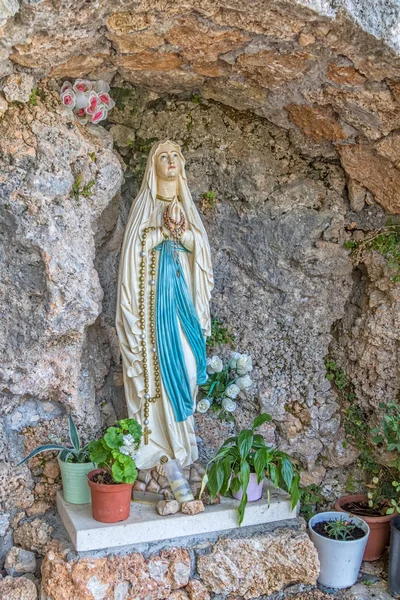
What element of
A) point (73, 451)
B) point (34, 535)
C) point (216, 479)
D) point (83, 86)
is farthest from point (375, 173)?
point (34, 535)

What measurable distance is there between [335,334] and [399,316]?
17.6 inches

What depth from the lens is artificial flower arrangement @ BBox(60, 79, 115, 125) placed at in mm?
3268

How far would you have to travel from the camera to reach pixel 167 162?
3.39 meters

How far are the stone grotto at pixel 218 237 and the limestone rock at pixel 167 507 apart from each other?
145mm

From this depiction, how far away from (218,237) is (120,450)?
1.41 m

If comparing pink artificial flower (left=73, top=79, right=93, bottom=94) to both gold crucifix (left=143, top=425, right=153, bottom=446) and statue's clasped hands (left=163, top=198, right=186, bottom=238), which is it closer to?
statue's clasped hands (left=163, top=198, right=186, bottom=238)

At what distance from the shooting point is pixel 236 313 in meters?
3.89

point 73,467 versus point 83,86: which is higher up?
point 83,86

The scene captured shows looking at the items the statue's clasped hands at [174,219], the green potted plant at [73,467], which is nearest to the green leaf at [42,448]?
the green potted plant at [73,467]

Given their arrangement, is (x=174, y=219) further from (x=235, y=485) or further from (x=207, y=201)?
(x=235, y=485)

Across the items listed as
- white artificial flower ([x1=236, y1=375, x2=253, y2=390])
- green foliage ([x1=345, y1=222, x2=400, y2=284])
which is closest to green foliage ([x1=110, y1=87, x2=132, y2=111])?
green foliage ([x1=345, y1=222, x2=400, y2=284])

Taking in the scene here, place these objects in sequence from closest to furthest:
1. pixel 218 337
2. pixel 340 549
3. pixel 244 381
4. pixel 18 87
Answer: pixel 18 87 < pixel 340 549 < pixel 244 381 < pixel 218 337

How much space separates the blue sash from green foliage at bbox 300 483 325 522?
0.93m

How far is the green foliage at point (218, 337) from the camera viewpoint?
388cm
